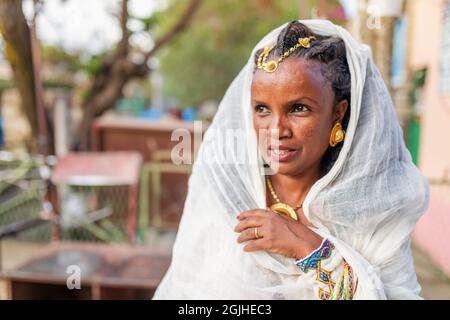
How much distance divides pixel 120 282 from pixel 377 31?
2106mm

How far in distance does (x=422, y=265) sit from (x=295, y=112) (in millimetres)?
3333

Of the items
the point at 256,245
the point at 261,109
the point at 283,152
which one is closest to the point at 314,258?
the point at 256,245

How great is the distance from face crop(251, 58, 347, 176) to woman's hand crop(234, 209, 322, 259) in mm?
118

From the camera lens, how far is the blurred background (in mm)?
2594

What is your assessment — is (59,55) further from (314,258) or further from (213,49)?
(213,49)

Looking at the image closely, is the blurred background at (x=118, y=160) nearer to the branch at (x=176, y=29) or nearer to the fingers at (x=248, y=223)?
the branch at (x=176, y=29)

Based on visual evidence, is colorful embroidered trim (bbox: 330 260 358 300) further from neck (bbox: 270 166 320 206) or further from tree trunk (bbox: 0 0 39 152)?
tree trunk (bbox: 0 0 39 152)

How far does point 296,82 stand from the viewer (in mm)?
940

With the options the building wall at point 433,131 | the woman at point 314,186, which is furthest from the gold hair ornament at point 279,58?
the building wall at point 433,131

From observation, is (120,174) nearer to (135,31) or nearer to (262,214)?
(135,31)

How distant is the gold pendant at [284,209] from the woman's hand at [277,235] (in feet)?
0.20

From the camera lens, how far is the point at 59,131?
19.1 feet

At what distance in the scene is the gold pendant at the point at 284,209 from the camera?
1.06 m
